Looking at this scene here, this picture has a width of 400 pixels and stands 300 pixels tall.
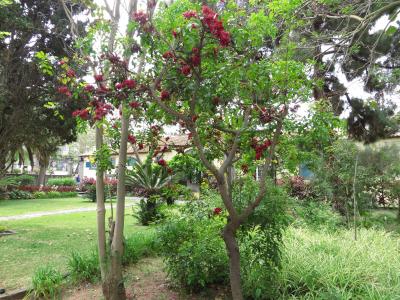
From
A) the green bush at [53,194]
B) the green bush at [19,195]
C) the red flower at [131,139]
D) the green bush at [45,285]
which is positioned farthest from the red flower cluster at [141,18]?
the green bush at [53,194]

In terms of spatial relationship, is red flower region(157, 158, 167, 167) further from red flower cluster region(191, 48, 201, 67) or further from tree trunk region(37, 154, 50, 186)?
tree trunk region(37, 154, 50, 186)

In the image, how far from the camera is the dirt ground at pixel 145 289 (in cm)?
468

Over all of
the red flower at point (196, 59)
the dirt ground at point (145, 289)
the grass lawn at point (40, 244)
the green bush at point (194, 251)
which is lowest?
the dirt ground at point (145, 289)

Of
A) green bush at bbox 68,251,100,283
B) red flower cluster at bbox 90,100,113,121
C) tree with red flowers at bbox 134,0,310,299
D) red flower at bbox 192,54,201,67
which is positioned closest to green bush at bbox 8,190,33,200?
green bush at bbox 68,251,100,283

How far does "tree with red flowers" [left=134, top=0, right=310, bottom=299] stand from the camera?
3.21m

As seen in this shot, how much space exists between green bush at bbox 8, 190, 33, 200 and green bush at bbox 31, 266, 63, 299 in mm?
21231

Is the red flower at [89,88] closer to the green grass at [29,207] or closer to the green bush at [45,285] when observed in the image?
the green bush at [45,285]

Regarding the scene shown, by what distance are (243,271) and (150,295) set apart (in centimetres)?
124

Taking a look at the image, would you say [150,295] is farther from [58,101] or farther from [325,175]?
[58,101]

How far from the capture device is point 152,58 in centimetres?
351

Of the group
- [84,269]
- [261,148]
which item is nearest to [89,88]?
[261,148]

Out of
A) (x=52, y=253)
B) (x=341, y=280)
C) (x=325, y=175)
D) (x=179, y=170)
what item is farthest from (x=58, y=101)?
(x=341, y=280)

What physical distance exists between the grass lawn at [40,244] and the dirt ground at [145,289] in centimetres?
88

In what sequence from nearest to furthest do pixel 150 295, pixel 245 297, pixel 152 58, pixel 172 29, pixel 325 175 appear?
pixel 172 29 → pixel 152 58 → pixel 245 297 → pixel 150 295 → pixel 325 175
